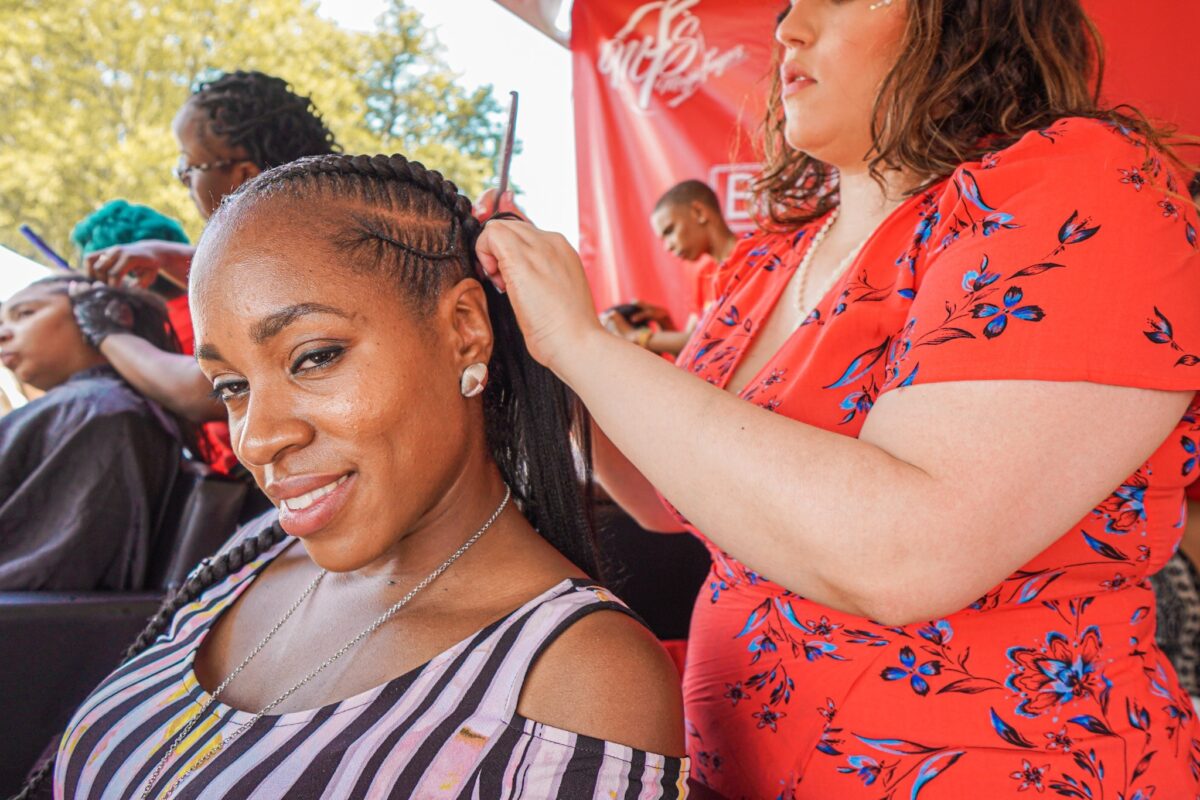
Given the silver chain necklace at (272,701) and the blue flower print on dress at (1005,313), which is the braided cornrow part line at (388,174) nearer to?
the silver chain necklace at (272,701)

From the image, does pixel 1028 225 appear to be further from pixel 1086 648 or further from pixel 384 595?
pixel 384 595

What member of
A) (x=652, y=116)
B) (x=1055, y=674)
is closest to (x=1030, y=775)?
(x=1055, y=674)

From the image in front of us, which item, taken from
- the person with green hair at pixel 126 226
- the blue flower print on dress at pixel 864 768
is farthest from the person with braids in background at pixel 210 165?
the blue flower print on dress at pixel 864 768

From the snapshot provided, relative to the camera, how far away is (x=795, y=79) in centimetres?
111

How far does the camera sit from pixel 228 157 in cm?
206

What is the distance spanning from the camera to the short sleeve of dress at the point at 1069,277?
74 centimetres

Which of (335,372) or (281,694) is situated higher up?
(335,372)

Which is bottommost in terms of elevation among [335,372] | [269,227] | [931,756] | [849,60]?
[931,756]

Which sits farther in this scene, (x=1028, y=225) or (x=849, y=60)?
(x=849, y=60)

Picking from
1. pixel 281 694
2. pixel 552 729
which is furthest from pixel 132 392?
pixel 552 729

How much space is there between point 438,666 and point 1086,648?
1.93ft

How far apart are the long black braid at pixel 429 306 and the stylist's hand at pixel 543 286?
7 cm

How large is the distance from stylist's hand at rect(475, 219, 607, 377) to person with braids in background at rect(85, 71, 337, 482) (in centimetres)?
118

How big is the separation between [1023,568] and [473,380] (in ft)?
1.78
